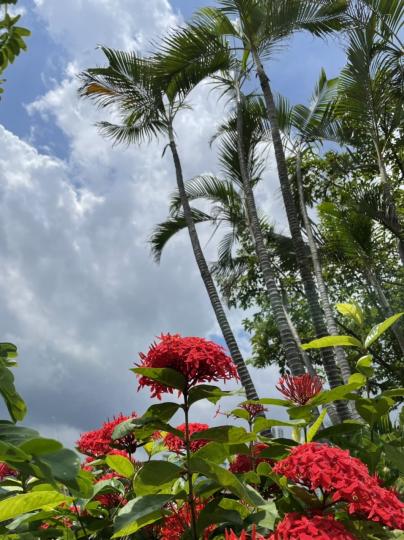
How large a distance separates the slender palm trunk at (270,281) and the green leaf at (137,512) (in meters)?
5.20

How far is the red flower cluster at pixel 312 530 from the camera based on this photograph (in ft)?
3.72

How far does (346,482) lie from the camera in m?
1.28

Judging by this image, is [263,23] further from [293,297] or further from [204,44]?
[293,297]

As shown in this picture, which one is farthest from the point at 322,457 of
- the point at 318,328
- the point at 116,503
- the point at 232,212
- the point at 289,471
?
the point at 232,212

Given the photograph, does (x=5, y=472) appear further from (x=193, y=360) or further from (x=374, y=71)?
(x=374, y=71)

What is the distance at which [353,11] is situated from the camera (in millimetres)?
8102

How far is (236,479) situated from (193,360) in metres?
0.36

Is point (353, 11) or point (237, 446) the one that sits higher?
point (353, 11)

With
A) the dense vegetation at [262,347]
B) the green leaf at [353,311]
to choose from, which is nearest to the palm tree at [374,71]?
the dense vegetation at [262,347]

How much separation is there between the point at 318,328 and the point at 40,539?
17.7 ft

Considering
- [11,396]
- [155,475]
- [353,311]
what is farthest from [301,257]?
[11,396]

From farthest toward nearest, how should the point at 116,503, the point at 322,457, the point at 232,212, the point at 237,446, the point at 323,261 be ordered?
the point at 323,261 < the point at 232,212 < the point at 116,503 < the point at 237,446 < the point at 322,457

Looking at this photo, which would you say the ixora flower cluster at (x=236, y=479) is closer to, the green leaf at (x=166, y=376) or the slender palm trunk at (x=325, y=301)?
the green leaf at (x=166, y=376)

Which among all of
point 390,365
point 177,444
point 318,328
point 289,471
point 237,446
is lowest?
point 289,471
